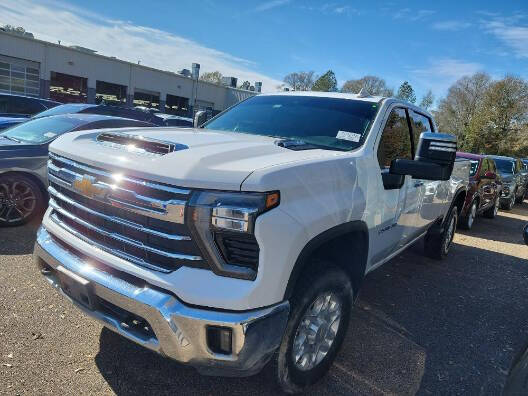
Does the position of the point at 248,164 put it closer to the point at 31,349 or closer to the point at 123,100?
the point at 31,349

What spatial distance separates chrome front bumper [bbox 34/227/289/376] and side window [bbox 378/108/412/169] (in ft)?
5.38

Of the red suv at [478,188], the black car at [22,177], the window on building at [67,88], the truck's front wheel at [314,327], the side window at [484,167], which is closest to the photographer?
the truck's front wheel at [314,327]

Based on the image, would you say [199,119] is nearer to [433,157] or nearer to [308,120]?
[308,120]

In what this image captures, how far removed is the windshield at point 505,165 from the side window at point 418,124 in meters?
10.3

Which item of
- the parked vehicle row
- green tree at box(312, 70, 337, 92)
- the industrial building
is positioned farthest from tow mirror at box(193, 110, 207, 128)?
green tree at box(312, 70, 337, 92)

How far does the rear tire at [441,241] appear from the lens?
19.1 ft

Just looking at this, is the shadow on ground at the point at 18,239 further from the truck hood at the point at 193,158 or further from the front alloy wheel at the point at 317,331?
the front alloy wheel at the point at 317,331

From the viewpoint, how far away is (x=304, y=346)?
259 centimetres

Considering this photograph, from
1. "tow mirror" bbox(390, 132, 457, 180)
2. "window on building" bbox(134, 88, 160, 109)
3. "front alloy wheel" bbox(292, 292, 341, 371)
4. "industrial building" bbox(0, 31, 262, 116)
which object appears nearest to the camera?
"front alloy wheel" bbox(292, 292, 341, 371)

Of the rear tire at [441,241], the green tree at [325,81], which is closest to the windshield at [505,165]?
the rear tire at [441,241]

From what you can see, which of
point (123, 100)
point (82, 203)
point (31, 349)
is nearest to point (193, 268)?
point (82, 203)

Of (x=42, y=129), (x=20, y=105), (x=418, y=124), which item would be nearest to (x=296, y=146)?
(x=418, y=124)

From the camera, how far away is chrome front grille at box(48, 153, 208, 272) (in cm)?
205

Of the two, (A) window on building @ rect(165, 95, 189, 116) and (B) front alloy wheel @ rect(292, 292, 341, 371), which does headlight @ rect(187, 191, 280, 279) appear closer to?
(B) front alloy wheel @ rect(292, 292, 341, 371)
